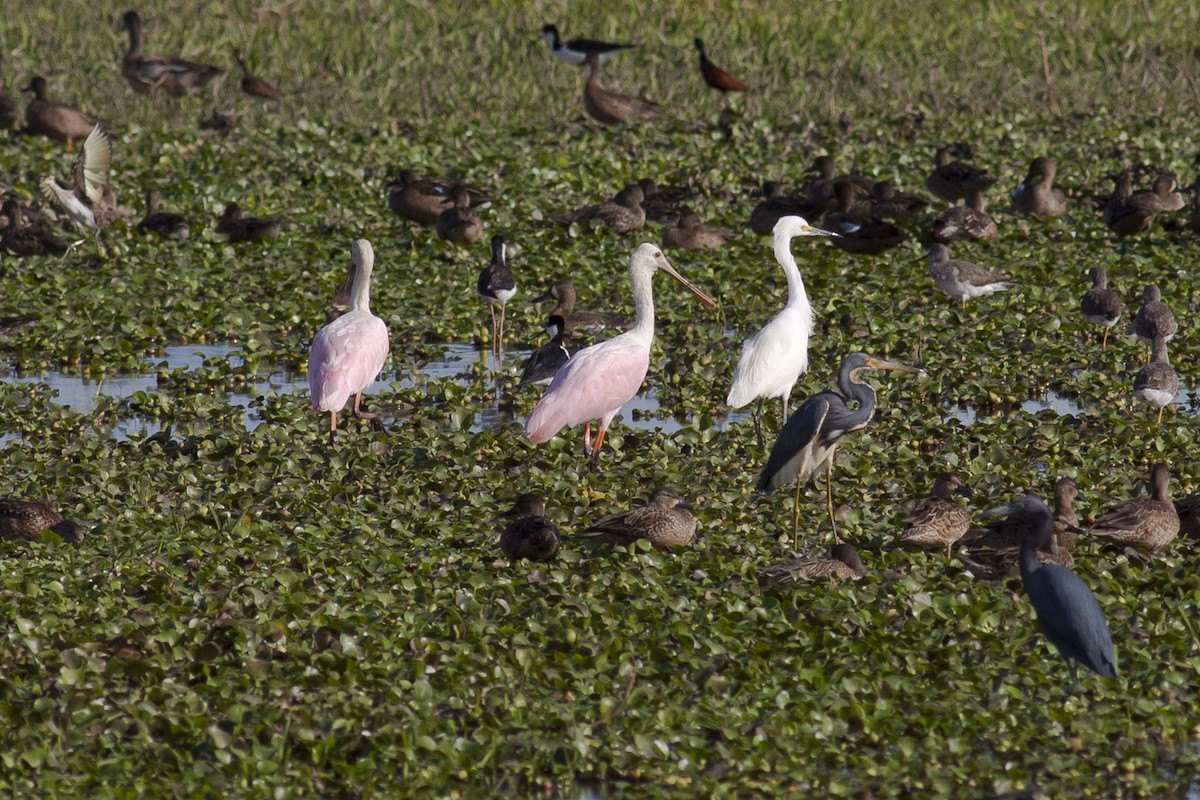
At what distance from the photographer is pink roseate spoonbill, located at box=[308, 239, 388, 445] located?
10.4 meters

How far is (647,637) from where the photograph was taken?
7.24 metres

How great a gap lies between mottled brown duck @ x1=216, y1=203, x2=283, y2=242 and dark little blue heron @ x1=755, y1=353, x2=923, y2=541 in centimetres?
783

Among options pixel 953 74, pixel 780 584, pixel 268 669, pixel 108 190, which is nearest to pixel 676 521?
pixel 780 584

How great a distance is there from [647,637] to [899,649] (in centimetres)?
103

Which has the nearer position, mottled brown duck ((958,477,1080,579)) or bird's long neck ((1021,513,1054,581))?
bird's long neck ((1021,513,1054,581))

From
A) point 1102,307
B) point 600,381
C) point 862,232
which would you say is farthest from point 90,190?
point 1102,307

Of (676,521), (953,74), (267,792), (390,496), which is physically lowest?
(953,74)

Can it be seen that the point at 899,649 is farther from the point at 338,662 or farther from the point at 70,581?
the point at 70,581

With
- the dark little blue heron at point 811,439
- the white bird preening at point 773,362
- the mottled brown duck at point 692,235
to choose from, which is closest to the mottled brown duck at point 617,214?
the mottled brown duck at point 692,235

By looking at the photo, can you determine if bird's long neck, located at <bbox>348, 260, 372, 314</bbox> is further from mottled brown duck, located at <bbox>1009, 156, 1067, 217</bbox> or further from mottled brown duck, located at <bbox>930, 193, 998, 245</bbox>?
mottled brown duck, located at <bbox>1009, 156, 1067, 217</bbox>

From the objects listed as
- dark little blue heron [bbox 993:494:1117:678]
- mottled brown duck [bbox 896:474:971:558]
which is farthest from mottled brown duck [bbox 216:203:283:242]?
dark little blue heron [bbox 993:494:1117:678]

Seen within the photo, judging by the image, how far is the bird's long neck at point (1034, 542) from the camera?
7.04 meters

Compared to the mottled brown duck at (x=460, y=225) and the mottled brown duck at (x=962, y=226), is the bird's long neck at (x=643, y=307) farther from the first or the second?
the mottled brown duck at (x=962, y=226)

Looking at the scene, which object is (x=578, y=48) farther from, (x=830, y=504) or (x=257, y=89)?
(x=830, y=504)
